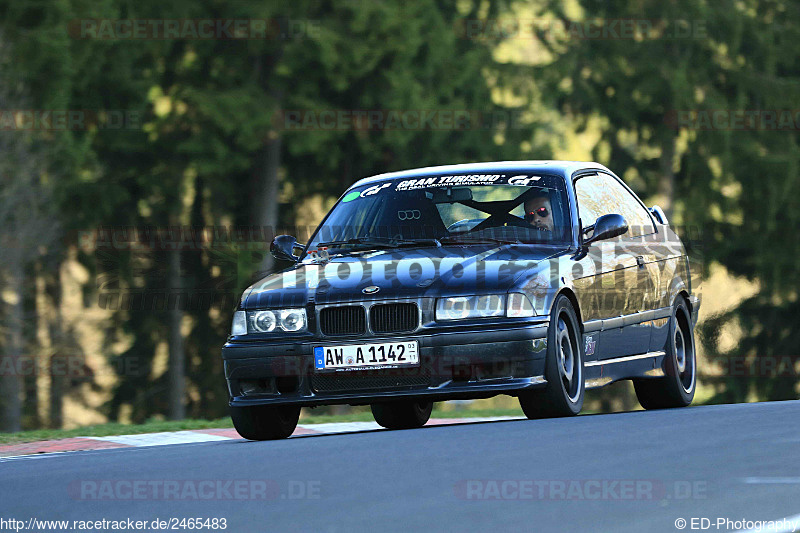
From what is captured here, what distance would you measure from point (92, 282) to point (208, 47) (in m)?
5.38

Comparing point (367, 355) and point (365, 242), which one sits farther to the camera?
point (365, 242)

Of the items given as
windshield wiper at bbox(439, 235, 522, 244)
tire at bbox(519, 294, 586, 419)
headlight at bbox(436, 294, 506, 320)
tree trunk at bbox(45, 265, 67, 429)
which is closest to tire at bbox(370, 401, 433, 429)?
windshield wiper at bbox(439, 235, 522, 244)

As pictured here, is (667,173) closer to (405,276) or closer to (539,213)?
(539,213)

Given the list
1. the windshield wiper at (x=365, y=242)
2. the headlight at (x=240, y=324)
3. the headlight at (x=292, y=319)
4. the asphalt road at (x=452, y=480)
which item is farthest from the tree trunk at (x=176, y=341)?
the asphalt road at (x=452, y=480)

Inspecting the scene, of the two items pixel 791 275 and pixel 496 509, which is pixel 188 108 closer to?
pixel 791 275

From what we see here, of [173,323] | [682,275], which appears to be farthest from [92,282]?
[682,275]

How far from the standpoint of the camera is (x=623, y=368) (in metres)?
10.3

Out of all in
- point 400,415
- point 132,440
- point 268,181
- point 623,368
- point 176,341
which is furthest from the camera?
point 176,341

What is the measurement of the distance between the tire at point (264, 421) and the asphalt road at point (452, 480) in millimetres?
1267

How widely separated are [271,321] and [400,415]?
9.33 ft

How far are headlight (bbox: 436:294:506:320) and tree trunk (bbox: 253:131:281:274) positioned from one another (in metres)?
19.6

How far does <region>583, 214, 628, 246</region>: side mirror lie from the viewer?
9938mm

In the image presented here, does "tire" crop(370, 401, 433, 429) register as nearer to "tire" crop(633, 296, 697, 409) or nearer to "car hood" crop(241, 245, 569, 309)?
"tire" crop(633, 296, 697, 409)

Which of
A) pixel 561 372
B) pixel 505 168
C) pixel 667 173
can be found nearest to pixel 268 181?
pixel 667 173
